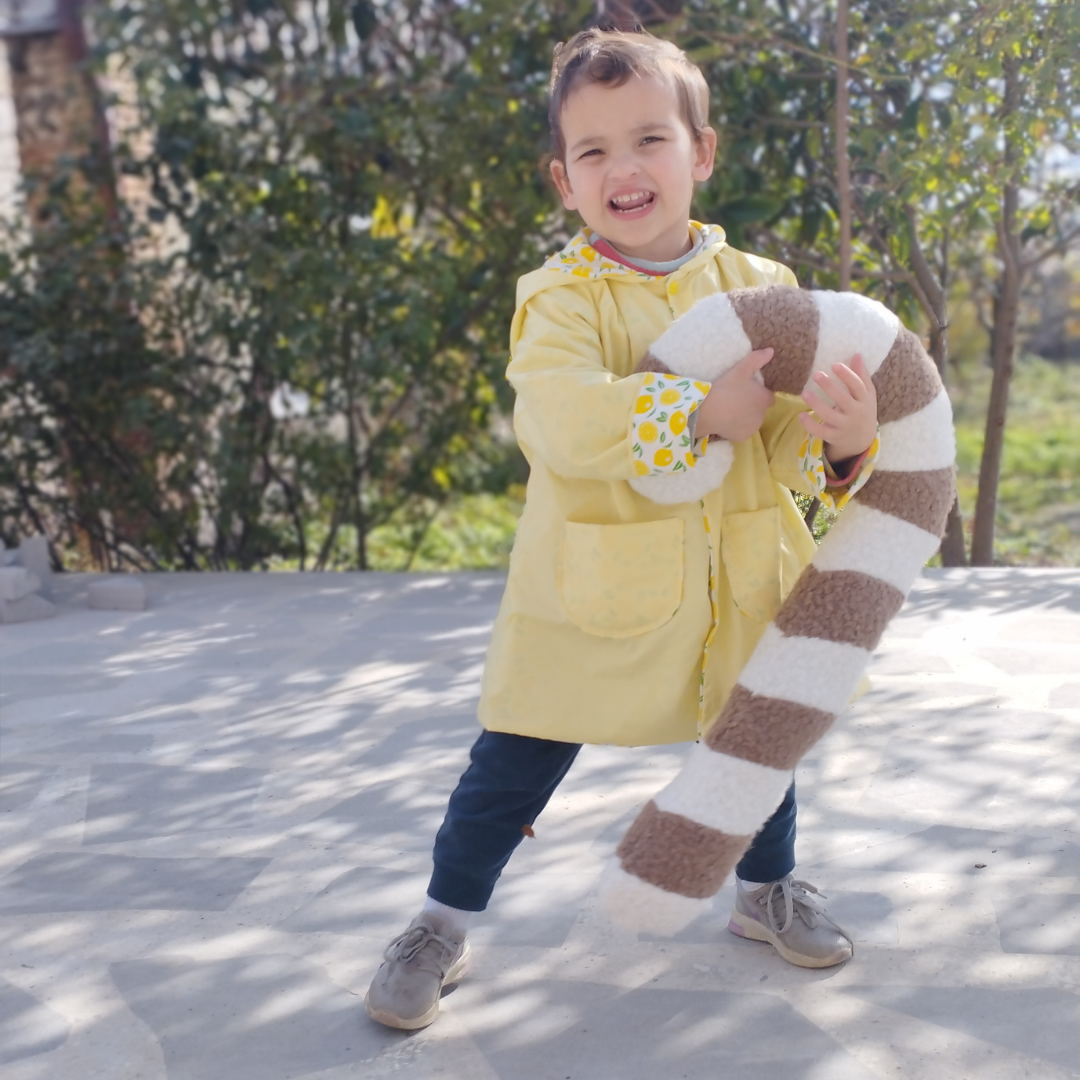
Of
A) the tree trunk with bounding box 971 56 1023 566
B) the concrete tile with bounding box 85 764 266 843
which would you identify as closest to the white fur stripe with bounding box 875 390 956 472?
the concrete tile with bounding box 85 764 266 843

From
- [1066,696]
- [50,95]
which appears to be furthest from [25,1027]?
[50,95]

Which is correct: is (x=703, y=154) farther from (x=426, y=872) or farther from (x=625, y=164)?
(x=426, y=872)

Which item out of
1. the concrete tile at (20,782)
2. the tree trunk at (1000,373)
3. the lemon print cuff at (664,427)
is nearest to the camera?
the lemon print cuff at (664,427)

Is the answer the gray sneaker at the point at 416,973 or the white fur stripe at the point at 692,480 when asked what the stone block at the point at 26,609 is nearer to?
the gray sneaker at the point at 416,973

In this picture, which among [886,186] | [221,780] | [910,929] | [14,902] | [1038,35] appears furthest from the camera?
[886,186]

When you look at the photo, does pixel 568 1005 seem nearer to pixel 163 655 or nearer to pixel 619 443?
pixel 619 443

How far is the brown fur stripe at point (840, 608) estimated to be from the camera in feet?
5.58

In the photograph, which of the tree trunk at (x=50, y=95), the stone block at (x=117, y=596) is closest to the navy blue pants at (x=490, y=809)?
the stone block at (x=117, y=596)

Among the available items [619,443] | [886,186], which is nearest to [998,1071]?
[619,443]

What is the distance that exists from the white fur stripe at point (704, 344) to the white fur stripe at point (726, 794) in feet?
1.59

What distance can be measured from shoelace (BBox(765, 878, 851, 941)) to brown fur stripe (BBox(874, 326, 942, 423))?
0.73m

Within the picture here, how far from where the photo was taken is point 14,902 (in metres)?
2.23

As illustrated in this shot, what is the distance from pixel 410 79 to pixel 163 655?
8.32 ft

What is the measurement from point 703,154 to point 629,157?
6.6 inches
